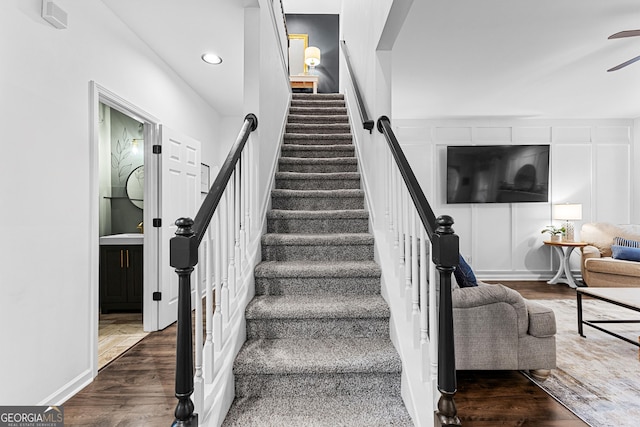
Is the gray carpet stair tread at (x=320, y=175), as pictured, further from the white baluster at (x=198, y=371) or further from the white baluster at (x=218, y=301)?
the white baluster at (x=198, y=371)

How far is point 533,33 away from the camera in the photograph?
299 cm

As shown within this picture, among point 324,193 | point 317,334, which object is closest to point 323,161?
point 324,193

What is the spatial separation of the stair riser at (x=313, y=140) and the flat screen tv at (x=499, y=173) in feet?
8.64

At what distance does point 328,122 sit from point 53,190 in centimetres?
303

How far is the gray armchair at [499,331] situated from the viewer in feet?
7.23

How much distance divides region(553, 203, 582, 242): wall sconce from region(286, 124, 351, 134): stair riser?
12.9 feet

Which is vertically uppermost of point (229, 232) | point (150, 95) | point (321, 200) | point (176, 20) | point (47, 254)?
point (176, 20)

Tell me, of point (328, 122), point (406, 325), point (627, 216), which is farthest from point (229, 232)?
point (627, 216)

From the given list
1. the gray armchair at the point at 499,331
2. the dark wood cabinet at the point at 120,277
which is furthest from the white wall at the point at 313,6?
the gray armchair at the point at 499,331

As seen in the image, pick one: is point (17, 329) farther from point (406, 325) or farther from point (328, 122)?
point (328, 122)

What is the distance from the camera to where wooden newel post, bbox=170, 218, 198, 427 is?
1167 mm

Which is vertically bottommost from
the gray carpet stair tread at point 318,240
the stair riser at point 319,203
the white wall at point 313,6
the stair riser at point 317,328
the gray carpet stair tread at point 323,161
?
the stair riser at point 317,328

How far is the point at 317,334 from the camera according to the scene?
1876mm

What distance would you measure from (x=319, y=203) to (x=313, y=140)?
1.21 metres
